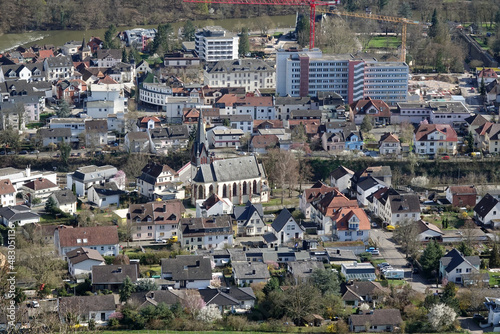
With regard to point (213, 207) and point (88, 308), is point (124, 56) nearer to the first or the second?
point (213, 207)

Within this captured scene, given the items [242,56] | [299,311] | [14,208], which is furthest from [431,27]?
[299,311]

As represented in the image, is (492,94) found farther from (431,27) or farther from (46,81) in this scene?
(46,81)

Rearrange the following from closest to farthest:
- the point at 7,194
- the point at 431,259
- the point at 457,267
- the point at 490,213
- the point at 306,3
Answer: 1. the point at 457,267
2. the point at 431,259
3. the point at 490,213
4. the point at 7,194
5. the point at 306,3

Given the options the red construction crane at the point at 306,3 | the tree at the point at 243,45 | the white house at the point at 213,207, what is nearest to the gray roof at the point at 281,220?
the white house at the point at 213,207

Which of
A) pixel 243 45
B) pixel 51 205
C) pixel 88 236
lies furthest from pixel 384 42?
pixel 88 236

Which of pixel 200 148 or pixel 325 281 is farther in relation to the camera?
pixel 200 148

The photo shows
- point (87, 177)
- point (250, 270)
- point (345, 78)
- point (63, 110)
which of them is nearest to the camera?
point (250, 270)
